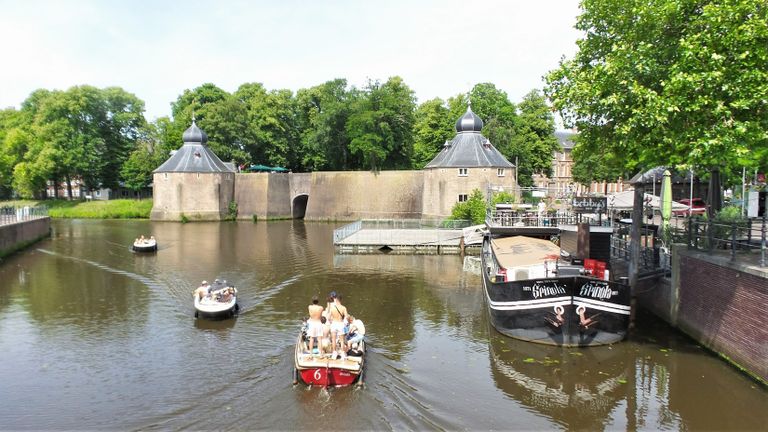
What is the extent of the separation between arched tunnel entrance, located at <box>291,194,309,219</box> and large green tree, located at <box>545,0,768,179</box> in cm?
4632

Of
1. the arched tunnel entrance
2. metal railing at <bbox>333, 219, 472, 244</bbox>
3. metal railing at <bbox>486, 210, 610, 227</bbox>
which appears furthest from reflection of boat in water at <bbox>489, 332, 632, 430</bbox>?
the arched tunnel entrance

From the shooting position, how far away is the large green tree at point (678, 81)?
12.4 m

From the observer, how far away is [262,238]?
134 feet

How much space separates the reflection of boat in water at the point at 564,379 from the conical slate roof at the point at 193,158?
1790 inches

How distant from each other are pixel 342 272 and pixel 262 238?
16091 mm

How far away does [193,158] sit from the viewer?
55.2m

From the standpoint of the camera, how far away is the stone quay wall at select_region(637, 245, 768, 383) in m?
11.6

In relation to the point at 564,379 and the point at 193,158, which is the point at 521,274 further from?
the point at 193,158

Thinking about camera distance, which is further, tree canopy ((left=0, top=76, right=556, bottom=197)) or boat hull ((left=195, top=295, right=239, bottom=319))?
tree canopy ((left=0, top=76, right=556, bottom=197))

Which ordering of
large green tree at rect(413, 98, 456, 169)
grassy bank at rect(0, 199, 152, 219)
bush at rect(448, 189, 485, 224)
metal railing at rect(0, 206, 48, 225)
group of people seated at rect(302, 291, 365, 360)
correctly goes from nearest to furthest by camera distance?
group of people seated at rect(302, 291, 365, 360), metal railing at rect(0, 206, 48, 225), bush at rect(448, 189, 485, 224), large green tree at rect(413, 98, 456, 169), grassy bank at rect(0, 199, 152, 219)

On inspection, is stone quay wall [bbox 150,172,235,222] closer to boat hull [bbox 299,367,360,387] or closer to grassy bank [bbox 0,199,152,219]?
grassy bank [bbox 0,199,152,219]

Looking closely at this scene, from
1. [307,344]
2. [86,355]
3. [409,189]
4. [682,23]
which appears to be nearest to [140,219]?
[409,189]

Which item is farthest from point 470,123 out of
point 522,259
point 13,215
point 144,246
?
point 13,215

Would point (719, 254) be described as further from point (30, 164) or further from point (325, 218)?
point (30, 164)
